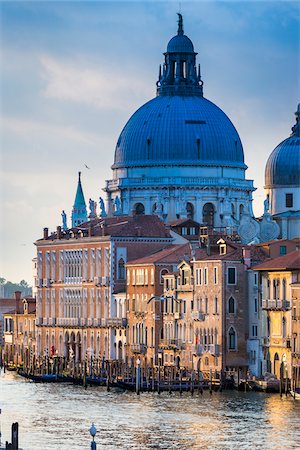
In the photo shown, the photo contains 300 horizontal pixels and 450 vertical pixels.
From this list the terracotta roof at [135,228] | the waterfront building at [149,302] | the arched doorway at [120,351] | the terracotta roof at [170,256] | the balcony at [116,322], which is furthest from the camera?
the terracotta roof at [135,228]

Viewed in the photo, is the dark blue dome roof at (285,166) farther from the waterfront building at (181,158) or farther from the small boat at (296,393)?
the small boat at (296,393)

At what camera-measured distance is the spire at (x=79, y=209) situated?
153262 mm

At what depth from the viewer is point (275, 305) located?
9875cm

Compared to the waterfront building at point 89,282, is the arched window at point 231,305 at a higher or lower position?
lower

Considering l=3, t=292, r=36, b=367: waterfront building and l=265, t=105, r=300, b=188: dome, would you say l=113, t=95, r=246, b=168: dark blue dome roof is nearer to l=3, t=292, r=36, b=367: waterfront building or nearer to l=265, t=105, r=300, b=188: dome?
l=265, t=105, r=300, b=188: dome

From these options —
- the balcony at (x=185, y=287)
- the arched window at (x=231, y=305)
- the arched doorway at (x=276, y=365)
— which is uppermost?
the balcony at (x=185, y=287)

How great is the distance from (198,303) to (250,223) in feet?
68.5

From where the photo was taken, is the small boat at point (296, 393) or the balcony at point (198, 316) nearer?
the small boat at point (296, 393)

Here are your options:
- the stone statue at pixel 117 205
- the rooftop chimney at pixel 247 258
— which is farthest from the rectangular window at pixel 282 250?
the stone statue at pixel 117 205

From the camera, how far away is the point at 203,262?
104m

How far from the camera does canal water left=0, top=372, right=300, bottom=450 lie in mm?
76750

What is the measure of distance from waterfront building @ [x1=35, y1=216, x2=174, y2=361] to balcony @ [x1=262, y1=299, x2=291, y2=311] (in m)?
16.5

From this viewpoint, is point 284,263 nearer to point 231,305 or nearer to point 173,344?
point 231,305

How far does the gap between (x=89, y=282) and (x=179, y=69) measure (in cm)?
1873
